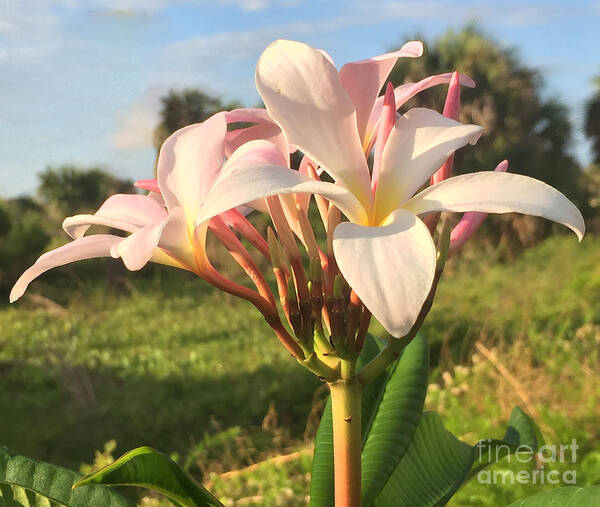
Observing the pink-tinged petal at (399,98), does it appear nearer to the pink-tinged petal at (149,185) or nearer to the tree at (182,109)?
the pink-tinged petal at (149,185)

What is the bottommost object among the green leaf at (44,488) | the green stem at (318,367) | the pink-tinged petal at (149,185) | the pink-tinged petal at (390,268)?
the green leaf at (44,488)

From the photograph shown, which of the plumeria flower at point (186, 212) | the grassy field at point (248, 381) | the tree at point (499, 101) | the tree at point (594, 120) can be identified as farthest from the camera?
the tree at point (594, 120)

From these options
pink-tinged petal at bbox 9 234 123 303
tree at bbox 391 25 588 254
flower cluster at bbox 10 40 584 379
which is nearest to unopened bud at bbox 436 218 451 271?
flower cluster at bbox 10 40 584 379

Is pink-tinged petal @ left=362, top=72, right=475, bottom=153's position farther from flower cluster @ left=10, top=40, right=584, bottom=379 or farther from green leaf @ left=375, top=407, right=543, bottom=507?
green leaf @ left=375, top=407, right=543, bottom=507

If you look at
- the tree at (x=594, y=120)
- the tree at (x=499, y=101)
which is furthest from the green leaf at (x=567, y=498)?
the tree at (x=594, y=120)

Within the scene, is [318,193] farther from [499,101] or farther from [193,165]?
[499,101]
